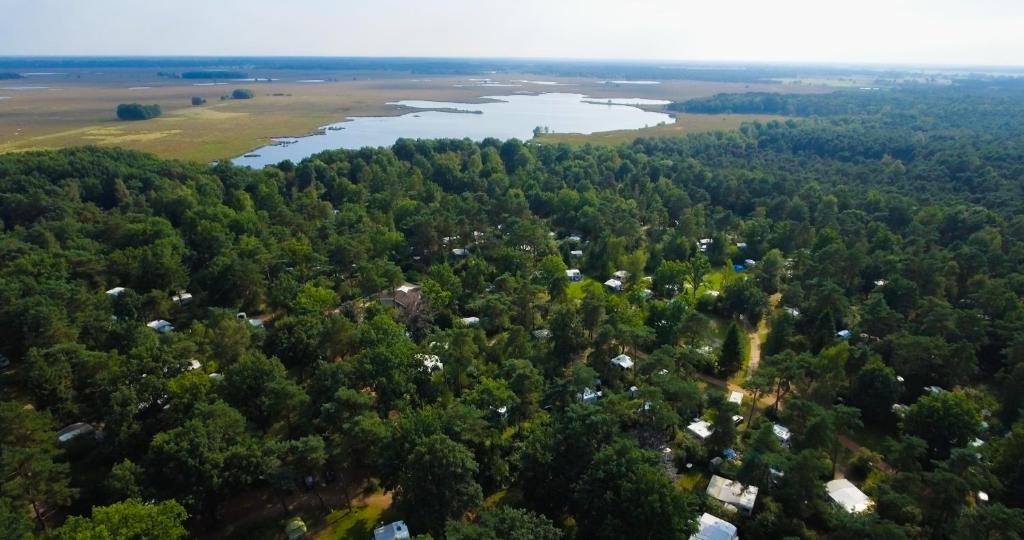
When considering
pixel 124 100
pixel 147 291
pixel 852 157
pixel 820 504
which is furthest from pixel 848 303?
pixel 124 100

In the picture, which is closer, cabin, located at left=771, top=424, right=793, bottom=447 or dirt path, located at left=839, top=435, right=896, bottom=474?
dirt path, located at left=839, top=435, right=896, bottom=474

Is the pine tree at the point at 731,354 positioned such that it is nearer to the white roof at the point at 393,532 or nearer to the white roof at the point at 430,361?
the white roof at the point at 430,361

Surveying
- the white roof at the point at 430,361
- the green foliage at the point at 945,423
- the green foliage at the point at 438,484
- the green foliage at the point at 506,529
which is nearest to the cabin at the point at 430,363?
the white roof at the point at 430,361

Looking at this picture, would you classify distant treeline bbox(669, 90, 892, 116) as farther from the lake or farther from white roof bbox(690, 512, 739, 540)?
white roof bbox(690, 512, 739, 540)

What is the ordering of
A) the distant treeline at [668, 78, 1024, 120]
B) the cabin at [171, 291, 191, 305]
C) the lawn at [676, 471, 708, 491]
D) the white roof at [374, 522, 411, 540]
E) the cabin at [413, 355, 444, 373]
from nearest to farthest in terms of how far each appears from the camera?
the white roof at [374, 522, 411, 540], the lawn at [676, 471, 708, 491], the cabin at [413, 355, 444, 373], the cabin at [171, 291, 191, 305], the distant treeline at [668, 78, 1024, 120]

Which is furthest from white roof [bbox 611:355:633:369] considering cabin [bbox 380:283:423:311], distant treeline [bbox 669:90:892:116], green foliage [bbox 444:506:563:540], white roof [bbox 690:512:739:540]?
distant treeline [bbox 669:90:892:116]

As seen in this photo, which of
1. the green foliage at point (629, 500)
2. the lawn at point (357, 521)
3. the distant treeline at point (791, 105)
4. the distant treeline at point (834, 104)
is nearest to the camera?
the green foliage at point (629, 500)

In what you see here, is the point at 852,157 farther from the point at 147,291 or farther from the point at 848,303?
the point at 147,291
